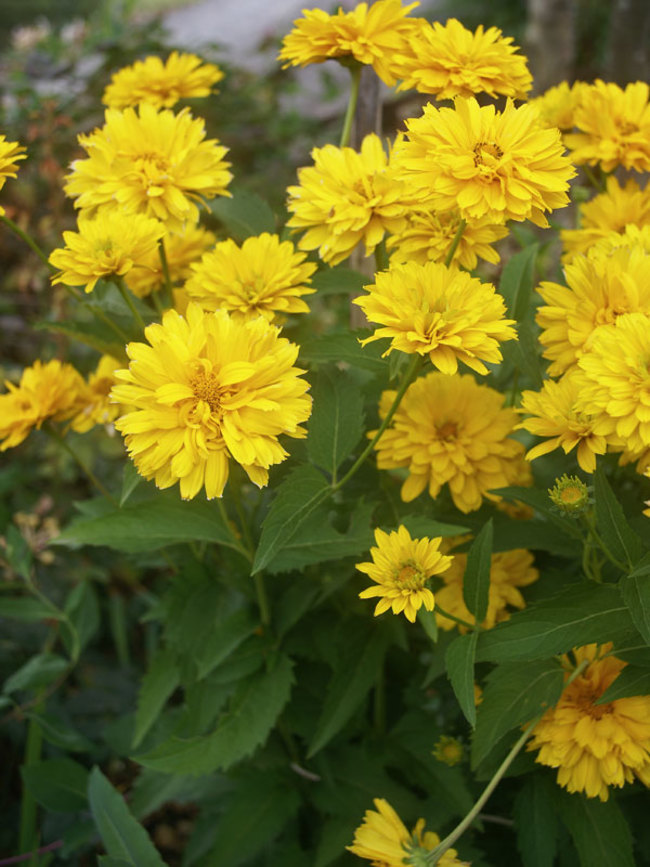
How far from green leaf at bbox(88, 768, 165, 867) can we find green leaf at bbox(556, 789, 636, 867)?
1.98ft

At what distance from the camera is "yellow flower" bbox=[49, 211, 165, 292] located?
3.22 feet

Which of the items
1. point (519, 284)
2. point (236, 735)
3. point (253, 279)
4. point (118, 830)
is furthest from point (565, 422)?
point (118, 830)

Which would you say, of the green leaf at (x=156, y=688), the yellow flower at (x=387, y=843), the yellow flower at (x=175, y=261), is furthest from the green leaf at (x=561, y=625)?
the yellow flower at (x=175, y=261)

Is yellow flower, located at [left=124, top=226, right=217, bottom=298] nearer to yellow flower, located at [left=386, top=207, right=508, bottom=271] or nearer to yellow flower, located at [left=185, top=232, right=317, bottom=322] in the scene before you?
yellow flower, located at [left=185, top=232, right=317, bottom=322]

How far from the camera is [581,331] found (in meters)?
0.98

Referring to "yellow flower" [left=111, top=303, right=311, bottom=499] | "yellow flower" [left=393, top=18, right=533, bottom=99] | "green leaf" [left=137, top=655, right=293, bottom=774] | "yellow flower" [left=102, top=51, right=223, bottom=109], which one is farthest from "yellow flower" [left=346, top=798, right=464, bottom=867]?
"yellow flower" [left=102, top=51, right=223, bottom=109]

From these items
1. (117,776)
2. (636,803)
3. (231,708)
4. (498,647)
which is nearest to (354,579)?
(231,708)

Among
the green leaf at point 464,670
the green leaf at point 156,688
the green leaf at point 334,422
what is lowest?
the green leaf at point 156,688

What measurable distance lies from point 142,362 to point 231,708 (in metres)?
0.60

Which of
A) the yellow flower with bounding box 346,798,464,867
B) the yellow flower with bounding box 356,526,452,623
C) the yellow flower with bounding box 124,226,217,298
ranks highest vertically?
the yellow flower with bounding box 124,226,217,298

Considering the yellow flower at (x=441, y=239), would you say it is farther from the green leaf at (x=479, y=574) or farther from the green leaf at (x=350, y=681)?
the green leaf at (x=350, y=681)

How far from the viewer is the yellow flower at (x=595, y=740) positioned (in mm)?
963

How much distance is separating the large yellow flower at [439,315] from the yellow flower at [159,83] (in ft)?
2.07

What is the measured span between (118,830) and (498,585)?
701mm
